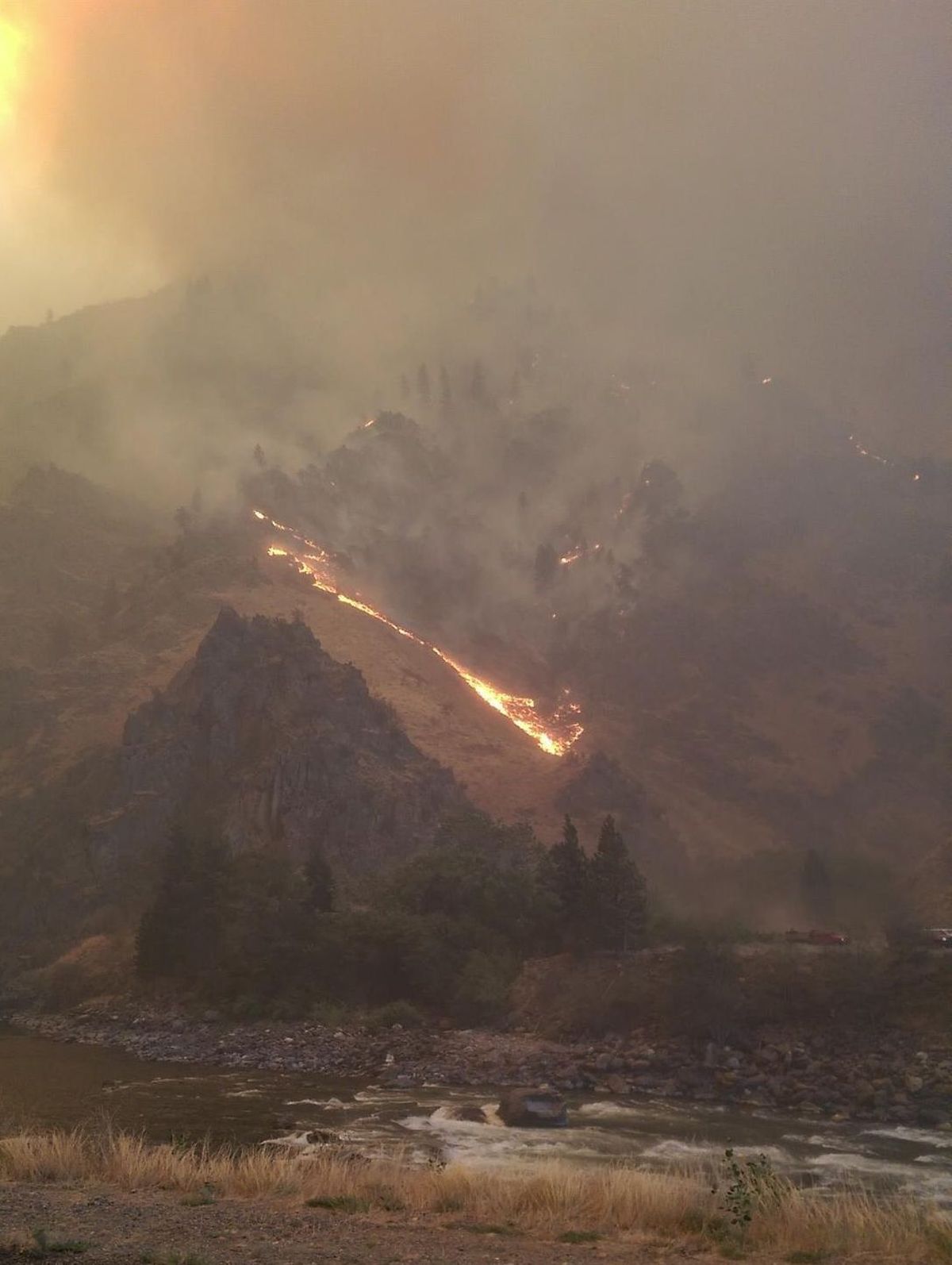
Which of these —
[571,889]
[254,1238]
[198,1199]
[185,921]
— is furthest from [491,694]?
[254,1238]

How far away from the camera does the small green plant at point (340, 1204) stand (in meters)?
17.1

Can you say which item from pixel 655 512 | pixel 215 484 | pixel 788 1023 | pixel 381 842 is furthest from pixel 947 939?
pixel 215 484

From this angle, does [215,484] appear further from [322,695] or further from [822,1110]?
[822,1110]

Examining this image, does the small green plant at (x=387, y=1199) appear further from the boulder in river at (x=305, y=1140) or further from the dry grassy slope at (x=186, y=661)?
the dry grassy slope at (x=186, y=661)

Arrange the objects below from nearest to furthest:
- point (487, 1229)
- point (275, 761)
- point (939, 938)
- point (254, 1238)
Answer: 1. point (254, 1238)
2. point (487, 1229)
3. point (939, 938)
4. point (275, 761)

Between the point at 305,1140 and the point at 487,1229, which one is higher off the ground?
the point at 487,1229

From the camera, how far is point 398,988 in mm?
62375

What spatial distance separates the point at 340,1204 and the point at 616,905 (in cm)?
4665

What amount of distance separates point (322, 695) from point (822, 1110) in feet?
229

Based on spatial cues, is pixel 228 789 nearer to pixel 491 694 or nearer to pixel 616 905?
pixel 616 905

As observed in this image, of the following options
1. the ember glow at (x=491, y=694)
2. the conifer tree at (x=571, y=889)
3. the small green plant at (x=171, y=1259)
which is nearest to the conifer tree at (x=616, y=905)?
the conifer tree at (x=571, y=889)

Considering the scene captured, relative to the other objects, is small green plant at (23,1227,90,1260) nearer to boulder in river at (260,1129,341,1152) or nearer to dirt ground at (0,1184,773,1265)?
dirt ground at (0,1184,773,1265)

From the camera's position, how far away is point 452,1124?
3534 centimetres

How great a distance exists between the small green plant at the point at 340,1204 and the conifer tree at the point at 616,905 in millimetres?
45258
